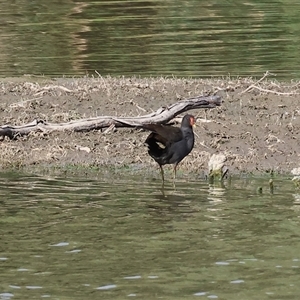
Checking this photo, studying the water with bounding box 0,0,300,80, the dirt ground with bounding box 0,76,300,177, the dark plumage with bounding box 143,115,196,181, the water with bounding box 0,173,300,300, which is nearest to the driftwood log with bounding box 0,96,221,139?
the dirt ground with bounding box 0,76,300,177

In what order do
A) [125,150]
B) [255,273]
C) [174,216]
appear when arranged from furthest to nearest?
[125,150] < [174,216] < [255,273]

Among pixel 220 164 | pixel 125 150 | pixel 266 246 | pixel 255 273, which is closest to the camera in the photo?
pixel 255 273

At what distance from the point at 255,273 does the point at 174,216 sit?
1910 millimetres

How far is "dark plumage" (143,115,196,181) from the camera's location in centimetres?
1094

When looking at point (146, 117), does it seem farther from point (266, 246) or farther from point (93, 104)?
point (266, 246)

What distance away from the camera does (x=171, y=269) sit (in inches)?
304

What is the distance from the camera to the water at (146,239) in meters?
7.31

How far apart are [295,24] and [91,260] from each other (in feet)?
58.7

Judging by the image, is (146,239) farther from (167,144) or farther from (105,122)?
(105,122)

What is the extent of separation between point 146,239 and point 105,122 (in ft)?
13.3

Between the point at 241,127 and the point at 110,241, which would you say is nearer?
the point at 110,241

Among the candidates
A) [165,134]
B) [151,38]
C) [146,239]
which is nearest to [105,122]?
[165,134]

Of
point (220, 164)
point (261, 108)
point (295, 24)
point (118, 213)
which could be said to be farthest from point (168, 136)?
point (295, 24)

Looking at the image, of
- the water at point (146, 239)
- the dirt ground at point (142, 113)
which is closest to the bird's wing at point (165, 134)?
the water at point (146, 239)
